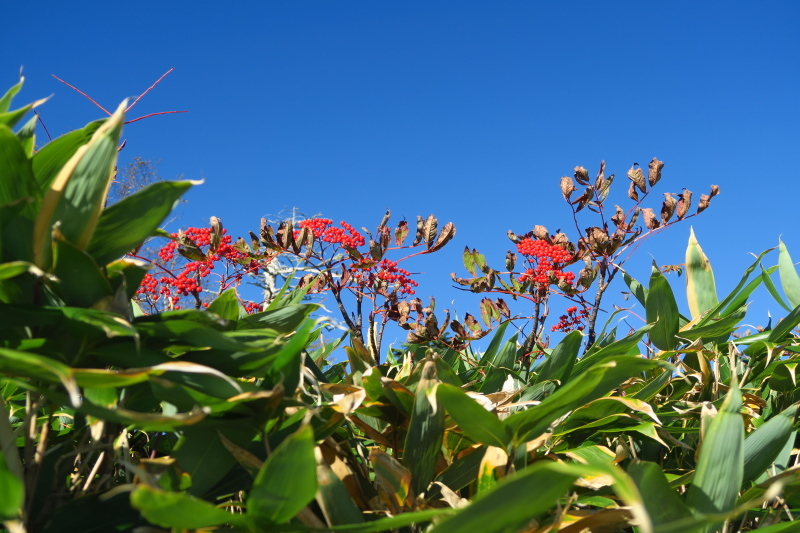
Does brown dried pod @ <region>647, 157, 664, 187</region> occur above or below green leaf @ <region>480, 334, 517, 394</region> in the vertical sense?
above

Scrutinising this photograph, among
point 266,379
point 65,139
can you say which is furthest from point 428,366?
point 65,139

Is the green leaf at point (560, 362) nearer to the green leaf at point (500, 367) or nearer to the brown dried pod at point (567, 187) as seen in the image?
the green leaf at point (500, 367)

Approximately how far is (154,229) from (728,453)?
0.68 meters

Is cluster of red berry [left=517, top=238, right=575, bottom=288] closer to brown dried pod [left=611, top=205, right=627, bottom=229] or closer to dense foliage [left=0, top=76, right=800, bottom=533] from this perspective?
brown dried pod [left=611, top=205, right=627, bottom=229]

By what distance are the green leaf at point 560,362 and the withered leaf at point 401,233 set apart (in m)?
0.99

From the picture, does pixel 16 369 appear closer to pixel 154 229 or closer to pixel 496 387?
pixel 154 229

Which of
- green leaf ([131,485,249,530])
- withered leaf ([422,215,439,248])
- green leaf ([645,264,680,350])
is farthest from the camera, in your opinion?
withered leaf ([422,215,439,248])

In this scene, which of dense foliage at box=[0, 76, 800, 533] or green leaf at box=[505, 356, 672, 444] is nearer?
dense foliage at box=[0, 76, 800, 533]

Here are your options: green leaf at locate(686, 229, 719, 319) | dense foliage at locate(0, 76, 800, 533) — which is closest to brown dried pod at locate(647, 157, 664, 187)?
green leaf at locate(686, 229, 719, 319)

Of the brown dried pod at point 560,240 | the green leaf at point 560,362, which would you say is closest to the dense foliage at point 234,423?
the green leaf at point 560,362

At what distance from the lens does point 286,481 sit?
2.09 feet

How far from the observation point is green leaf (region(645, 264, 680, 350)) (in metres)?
1.52

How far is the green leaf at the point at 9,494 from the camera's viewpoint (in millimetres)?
608

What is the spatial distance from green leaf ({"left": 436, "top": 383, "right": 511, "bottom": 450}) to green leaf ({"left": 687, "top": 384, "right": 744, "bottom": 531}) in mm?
219
